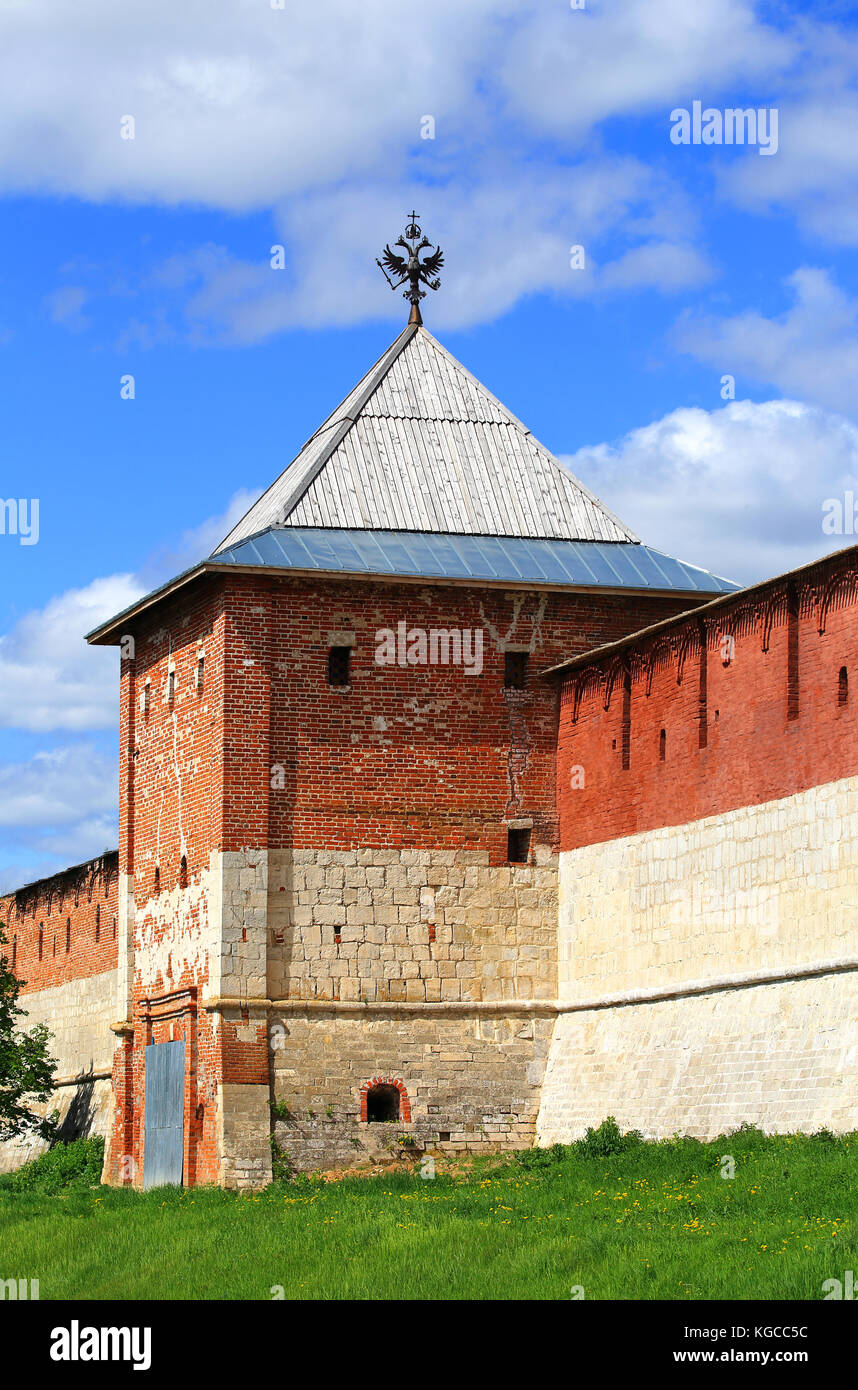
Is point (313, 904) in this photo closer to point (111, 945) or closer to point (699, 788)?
point (699, 788)

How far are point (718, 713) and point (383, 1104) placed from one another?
652 cm

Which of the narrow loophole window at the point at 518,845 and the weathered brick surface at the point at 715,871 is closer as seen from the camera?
the weathered brick surface at the point at 715,871

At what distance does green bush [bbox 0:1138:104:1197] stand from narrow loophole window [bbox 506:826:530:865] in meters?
7.81

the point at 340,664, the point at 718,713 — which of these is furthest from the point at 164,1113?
the point at 718,713

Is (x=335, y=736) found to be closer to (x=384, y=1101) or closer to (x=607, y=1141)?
(x=384, y=1101)

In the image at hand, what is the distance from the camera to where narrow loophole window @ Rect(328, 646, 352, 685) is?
26922mm

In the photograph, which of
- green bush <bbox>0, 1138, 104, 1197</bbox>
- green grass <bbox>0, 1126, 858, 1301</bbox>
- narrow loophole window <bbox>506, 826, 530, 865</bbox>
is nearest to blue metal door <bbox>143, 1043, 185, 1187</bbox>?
green grass <bbox>0, 1126, 858, 1301</bbox>

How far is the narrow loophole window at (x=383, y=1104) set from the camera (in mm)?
26094

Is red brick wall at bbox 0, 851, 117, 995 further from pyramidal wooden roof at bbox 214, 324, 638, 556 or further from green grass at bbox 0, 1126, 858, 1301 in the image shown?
green grass at bbox 0, 1126, 858, 1301

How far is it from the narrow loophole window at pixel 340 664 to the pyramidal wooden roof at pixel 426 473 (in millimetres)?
1836

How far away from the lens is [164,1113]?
27250 mm

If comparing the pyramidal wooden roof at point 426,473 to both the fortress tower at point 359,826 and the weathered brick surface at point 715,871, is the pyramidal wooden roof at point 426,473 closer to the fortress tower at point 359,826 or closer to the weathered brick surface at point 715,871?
the fortress tower at point 359,826

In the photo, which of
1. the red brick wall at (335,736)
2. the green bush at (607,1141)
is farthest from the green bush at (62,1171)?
the green bush at (607,1141)
